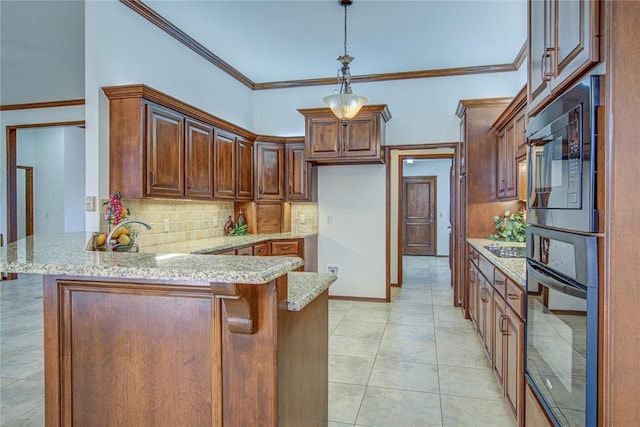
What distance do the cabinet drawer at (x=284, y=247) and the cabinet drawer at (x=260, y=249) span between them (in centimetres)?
12

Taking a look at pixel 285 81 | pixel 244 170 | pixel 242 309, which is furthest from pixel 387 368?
pixel 285 81

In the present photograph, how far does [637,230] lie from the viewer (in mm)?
1031

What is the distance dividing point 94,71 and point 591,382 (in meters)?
3.52

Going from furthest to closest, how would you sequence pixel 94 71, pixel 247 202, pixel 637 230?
pixel 247 202 → pixel 94 71 → pixel 637 230

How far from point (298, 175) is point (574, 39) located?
156 inches

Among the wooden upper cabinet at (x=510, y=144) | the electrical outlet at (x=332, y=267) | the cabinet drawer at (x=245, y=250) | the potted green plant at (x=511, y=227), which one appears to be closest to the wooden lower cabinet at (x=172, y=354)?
the cabinet drawer at (x=245, y=250)

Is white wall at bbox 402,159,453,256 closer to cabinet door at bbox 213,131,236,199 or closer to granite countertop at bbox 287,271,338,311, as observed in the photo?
cabinet door at bbox 213,131,236,199

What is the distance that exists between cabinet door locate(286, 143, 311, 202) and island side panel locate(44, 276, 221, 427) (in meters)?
3.63

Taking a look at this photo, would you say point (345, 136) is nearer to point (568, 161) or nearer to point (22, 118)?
point (568, 161)

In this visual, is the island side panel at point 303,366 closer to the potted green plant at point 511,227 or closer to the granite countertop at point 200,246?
the granite countertop at point 200,246

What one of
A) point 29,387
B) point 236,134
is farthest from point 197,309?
point 236,134

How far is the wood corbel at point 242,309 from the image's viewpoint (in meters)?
1.20

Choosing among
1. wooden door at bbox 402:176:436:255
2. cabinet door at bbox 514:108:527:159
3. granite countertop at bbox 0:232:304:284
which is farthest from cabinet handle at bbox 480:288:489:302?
wooden door at bbox 402:176:436:255

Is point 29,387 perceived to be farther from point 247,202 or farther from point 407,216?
point 407,216
